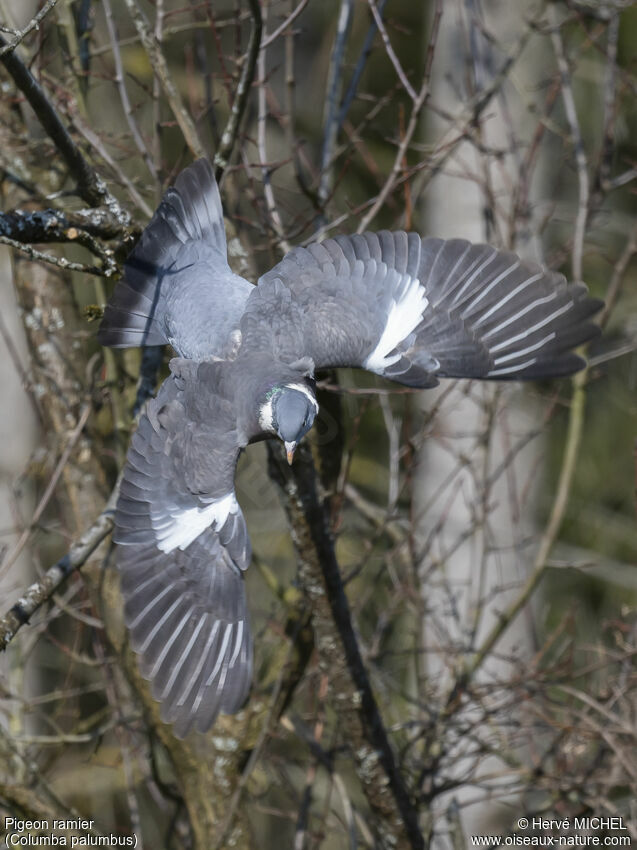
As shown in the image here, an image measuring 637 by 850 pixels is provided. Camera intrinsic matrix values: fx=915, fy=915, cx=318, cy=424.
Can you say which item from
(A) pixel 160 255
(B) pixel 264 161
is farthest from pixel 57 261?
(B) pixel 264 161

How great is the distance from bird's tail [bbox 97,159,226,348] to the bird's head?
0.61m

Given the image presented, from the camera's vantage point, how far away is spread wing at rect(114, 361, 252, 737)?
302 cm

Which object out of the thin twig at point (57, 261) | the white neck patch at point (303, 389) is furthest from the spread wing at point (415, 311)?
the thin twig at point (57, 261)

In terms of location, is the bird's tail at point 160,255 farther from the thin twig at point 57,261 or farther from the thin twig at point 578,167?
the thin twig at point 578,167

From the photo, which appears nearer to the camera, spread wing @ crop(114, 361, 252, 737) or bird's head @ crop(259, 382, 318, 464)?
spread wing @ crop(114, 361, 252, 737)

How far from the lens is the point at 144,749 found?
473 centimetres

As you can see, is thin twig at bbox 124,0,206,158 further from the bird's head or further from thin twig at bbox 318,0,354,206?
the bird's head

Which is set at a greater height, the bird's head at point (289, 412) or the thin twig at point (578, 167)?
the thin twig at point (578, 167)

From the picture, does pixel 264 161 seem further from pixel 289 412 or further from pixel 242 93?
pixel 289 412

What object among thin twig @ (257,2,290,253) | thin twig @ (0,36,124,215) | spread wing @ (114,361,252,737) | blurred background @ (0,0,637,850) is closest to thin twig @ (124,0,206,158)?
blurred background @ (0,0,637,850)

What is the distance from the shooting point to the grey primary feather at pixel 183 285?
11.7 feet

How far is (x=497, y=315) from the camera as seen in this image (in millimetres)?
3551

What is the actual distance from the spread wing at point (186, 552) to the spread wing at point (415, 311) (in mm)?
383

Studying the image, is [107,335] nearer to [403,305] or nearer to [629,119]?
[403,305]
